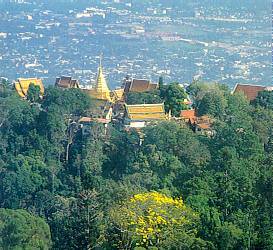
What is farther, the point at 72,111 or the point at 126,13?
the point at 126,13

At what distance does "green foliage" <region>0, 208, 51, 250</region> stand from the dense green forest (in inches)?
1.2

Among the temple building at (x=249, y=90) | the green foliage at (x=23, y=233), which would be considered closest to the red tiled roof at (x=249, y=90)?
the temple building at (x=249, y=90)

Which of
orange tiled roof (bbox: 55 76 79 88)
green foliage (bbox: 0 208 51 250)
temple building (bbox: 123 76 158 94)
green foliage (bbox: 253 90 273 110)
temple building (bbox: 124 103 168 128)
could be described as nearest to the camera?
green foliage (bbox: 0 208 51 250)

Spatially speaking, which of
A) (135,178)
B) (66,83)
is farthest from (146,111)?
(66,83)

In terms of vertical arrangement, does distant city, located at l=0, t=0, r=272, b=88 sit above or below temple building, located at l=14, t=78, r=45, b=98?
below

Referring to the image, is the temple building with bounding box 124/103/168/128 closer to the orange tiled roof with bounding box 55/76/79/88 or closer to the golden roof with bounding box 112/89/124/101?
the golden roof with bounding box 112/89/124/101

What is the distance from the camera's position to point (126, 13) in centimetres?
9962

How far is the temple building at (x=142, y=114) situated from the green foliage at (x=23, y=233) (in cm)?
827

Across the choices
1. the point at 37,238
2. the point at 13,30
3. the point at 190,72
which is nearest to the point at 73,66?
the point at 190,72

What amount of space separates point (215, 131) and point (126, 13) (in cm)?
7366

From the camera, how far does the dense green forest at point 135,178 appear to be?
1756 centimetres

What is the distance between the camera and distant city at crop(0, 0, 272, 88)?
70.3 meters

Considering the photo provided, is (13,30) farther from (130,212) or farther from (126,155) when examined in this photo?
(130,212)

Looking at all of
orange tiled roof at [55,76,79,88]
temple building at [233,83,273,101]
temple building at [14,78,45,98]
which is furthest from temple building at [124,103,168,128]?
orange tiled roof at [55,76,79,88]
